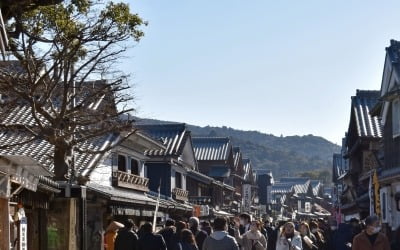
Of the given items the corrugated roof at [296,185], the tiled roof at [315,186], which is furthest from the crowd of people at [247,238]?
the tiled roof at [315,186]

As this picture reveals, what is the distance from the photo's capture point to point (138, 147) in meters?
37.5

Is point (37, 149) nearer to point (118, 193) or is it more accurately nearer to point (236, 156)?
point (118, 193)

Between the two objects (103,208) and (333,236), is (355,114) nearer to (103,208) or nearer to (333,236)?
(103,208)

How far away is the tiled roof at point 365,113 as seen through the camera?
41.2 metres

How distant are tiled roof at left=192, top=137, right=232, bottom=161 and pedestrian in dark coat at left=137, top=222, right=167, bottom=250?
51037 millimetres

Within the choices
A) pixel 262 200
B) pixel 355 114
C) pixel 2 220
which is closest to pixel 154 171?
pixel 355 114

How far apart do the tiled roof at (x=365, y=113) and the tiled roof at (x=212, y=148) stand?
24.3 meters

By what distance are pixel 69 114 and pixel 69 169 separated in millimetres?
1799

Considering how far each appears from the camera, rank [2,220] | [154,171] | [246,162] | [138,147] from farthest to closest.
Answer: [246,162], [154,171], [138,147], [2,220]

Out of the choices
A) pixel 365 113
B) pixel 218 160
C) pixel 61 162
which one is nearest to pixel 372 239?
pixel 61 162

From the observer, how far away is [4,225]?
515 inches

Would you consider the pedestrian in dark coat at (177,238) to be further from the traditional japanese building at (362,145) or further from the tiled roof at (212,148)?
the tiled roof at (212,148)

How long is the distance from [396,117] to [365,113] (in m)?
13.2

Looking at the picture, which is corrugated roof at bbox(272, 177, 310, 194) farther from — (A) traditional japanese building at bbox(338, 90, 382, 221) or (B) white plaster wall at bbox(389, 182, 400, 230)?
(B) white plaster wall at bbox(389, 182, 400, 230)
